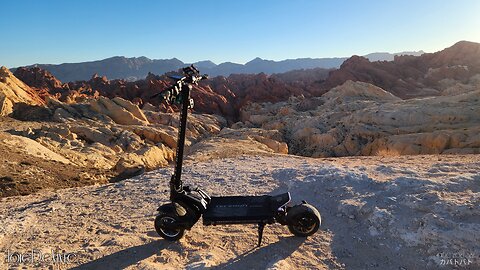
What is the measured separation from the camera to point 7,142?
13.7 meters

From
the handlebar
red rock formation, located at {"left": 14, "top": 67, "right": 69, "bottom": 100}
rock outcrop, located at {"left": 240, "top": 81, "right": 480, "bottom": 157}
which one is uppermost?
red rock formation, located at {"left": 14, "top": 67, "right": 69, "bottom": 100}

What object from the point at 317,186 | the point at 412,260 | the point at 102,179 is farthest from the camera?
the point at 102,179

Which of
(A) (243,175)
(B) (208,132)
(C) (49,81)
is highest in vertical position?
(C) (49,81)

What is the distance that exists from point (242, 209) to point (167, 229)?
133cm

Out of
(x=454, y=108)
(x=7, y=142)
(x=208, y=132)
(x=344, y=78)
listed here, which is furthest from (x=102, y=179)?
(x=344, y=78)

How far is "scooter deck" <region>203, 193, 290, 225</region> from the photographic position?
5656 mm

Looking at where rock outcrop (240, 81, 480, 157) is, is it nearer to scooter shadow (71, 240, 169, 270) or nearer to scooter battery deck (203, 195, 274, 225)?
scooter battery deck (203, 195, 274, 225)

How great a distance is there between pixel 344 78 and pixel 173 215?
247 feet

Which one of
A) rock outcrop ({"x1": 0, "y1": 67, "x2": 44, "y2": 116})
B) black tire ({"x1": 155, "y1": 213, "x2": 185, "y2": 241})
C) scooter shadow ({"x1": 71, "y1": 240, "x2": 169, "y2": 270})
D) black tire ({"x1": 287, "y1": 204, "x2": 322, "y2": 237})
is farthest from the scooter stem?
rock outcrop ({"x1": 0, "y1": 67, "x2": 44, "y2": 116})

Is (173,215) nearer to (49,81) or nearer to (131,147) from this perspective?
(131,147)

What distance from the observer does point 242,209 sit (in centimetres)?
590

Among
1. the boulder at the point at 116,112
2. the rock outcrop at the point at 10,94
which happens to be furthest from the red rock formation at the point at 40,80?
the boulder at the point at 116,112

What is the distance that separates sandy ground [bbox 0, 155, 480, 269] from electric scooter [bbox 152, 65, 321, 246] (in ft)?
0.86

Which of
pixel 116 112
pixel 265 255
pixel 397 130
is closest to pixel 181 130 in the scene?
pixel 265 255
